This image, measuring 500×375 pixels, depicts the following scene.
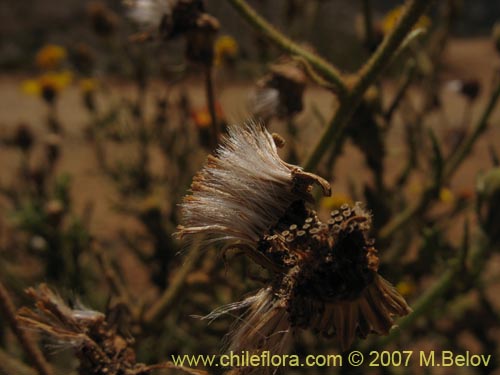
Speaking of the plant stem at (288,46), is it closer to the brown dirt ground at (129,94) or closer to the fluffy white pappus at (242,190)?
the fluffy white pappus at (242,190)

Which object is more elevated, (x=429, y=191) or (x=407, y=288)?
(x=429, y=191)

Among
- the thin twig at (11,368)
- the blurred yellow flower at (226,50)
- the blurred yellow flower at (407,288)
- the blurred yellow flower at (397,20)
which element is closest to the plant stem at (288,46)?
the blurred yellow flower at (397,20)

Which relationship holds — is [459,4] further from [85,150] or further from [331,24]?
[331,24]

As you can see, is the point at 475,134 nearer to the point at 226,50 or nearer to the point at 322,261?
the point at 322,261

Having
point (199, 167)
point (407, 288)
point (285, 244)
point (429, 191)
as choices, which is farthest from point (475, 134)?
point (199, 167)

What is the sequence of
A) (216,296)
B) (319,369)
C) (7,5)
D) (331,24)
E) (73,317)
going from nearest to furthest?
(73,317), (216,296), (319,369), (331,24), (7,5)

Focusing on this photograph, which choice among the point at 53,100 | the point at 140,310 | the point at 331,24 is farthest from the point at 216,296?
the point at 331,24

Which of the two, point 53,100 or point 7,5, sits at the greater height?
point 53,100
